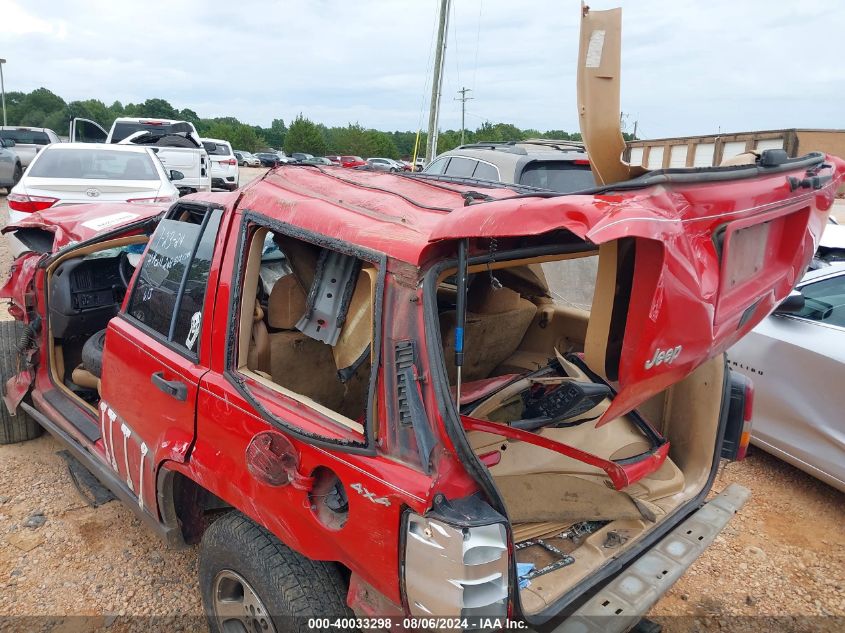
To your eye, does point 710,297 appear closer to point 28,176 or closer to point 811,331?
point 811,331

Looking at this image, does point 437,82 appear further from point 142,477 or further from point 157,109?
point 157,109

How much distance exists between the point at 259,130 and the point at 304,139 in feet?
72.8

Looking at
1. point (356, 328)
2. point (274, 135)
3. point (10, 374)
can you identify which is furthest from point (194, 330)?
point (274, 135)

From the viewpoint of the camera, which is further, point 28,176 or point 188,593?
point 28,176

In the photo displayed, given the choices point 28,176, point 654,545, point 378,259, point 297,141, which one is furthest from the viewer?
point 297,141

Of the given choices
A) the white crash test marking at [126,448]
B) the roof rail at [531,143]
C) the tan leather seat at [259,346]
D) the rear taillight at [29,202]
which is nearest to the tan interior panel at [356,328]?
the tan leather seat at [259,346]

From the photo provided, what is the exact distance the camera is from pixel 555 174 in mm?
6371

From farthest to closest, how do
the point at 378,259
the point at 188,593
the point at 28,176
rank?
the point at 28,176 → the point at 188,593 → the point at 378,259

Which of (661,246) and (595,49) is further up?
(595,49)

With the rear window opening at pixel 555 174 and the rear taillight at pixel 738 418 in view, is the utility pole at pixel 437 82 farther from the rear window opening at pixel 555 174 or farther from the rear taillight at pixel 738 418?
the rear taillight at pixel 738 418

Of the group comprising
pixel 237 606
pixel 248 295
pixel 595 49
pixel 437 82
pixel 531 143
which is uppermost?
pixel 437 82

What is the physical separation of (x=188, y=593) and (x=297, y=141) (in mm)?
56041

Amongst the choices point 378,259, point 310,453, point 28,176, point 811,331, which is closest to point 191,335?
point 310,453

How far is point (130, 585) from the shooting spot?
9.42ft
